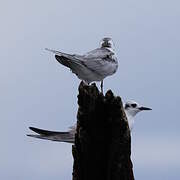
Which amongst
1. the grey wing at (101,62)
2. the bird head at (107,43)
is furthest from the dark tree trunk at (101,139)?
the bird head at (107,43)

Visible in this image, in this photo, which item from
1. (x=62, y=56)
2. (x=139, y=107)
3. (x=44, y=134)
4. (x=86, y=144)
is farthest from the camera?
(x=139, y=107)

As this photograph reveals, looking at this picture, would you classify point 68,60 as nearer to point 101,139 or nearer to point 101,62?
point 101,62

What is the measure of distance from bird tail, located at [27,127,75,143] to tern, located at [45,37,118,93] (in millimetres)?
3889

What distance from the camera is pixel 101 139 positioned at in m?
13.1

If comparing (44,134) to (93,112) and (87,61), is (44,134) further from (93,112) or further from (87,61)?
(87,61)

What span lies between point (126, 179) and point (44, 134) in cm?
438

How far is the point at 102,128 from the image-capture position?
13.1 m

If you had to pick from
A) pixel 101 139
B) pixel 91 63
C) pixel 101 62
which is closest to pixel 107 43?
pixel 101 62

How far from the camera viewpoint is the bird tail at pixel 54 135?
1692cm

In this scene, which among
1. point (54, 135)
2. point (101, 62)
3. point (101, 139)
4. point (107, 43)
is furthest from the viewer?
point (107, 43)

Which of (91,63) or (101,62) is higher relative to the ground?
(101,62)

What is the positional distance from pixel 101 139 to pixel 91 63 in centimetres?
959

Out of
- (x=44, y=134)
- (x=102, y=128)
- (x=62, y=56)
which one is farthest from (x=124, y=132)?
(x=62, y=56)

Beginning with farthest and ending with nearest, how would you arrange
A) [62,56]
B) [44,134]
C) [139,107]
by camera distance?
[139,107]
[62,56]
[44,134]
